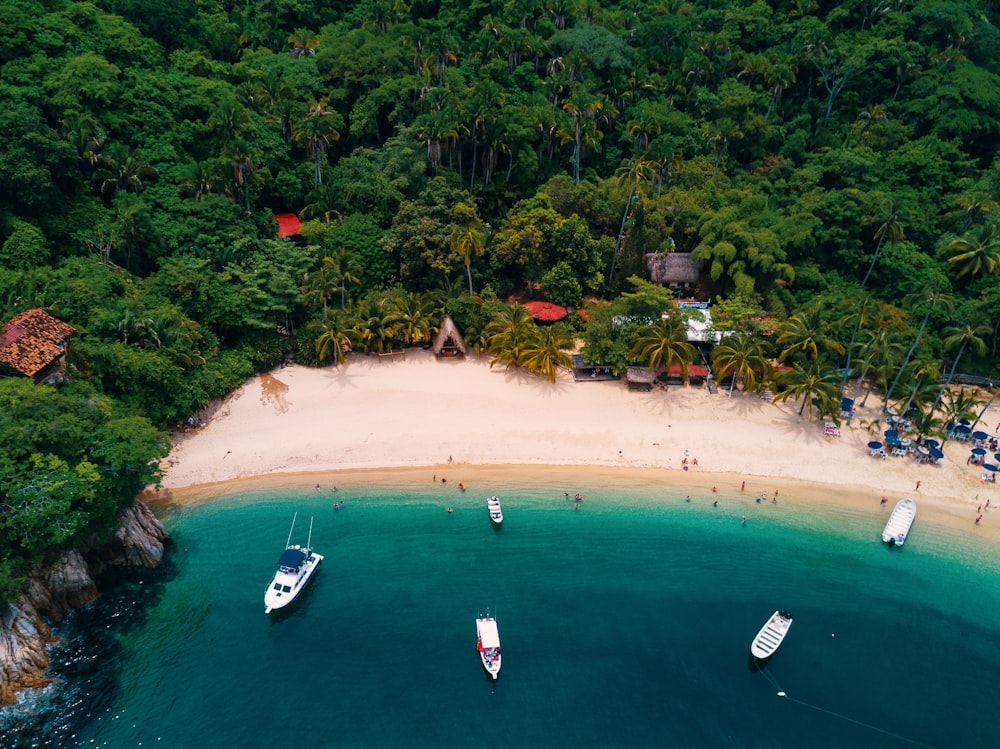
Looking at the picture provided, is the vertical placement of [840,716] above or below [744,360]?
below

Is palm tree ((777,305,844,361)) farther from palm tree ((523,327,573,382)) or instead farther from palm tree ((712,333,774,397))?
palm tree ((523,327,573,382))

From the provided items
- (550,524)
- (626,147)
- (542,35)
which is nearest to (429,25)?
(542,35)

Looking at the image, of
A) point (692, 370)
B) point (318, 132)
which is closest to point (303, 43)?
point (318, 132)

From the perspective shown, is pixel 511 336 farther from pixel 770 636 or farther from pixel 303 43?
pixel 303 43

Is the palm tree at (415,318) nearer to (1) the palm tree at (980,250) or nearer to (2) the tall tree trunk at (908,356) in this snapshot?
(2) the tall tree trunk at (908,356)

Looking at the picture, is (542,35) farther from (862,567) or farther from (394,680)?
(394,680)

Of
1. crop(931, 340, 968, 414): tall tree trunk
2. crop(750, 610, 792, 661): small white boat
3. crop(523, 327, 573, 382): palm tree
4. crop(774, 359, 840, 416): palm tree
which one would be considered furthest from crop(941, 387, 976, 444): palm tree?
crop(523, 327, 573, 382): palm tree
